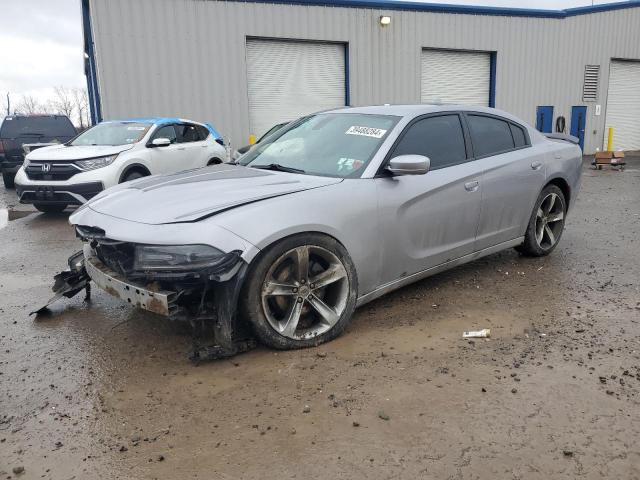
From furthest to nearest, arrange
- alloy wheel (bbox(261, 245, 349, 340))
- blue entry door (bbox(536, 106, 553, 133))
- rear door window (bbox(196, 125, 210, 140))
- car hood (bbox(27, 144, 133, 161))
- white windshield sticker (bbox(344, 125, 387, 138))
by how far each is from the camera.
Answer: blue entry door (bbox(536, 106, 553, 133))
rear door window (bbox(196, 125, 210, 140))
car hood (bbox(27, 144, 133, 161))
white windshield sticker (bbox(344, 125, 387, 138))
alloy wheel (bbox(261, 245, 349, 340))

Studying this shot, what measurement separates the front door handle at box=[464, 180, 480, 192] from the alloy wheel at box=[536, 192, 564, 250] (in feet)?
4.11

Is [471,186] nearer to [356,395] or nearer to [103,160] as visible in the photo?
[356,395]

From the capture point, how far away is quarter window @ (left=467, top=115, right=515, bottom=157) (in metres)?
4.77

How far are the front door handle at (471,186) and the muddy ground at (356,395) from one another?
90 centimetres

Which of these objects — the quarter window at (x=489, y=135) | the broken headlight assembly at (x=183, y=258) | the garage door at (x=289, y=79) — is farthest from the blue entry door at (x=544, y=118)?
the broken headlight assembly at (x=183, y=258)

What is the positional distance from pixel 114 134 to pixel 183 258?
24.0 feet

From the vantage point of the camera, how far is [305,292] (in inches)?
137

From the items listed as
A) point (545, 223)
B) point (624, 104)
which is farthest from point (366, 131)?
point (624, 104)

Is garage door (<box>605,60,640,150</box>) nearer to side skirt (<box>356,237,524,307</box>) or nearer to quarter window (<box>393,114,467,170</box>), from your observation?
side skirt (<box>356,237,524,307</box>)

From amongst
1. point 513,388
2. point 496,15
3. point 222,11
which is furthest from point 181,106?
point 513,388

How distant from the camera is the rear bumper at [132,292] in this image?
10.1 feet

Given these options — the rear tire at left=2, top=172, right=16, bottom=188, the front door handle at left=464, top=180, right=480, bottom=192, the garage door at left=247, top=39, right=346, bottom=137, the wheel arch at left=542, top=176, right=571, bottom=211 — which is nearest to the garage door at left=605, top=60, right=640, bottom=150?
the garage door at left=247, top=39, right=346, bottom=137

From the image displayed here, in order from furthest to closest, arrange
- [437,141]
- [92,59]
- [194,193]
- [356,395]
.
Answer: [92,59] → [437,141] → [194,193] → [356,395]

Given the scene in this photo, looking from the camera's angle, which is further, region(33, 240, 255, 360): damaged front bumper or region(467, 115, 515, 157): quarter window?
region(467, 115, 515, 157): quarter window
